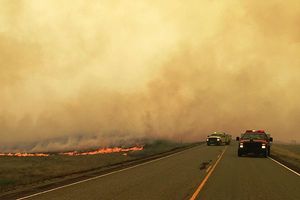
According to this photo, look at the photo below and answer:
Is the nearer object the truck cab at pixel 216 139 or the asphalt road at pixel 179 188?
the asphalt road at pixel 179 188

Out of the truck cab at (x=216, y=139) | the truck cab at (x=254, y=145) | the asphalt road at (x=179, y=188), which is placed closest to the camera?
→ the asphalt road at (x=179, y=188)

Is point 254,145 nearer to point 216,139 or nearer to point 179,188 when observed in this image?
point 179,188

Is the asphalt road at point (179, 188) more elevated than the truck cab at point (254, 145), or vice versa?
Result: the truck cab at point (254, 145)

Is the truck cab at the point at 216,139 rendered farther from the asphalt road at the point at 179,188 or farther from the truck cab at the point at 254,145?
the asphalt road at the point at 179,188

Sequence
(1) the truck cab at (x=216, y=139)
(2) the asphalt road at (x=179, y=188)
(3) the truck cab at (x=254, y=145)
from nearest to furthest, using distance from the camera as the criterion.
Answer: (2) the asphalt road at (x=179, y=188) → (3) the truck cab at (x=254, y=145) → (1) the truck cab at (x=216, y=139)

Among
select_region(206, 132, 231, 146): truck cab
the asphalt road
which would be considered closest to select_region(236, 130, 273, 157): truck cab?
the asphalt road

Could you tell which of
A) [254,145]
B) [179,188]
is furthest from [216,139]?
[179,188]

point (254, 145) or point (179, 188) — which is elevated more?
point (254, 145)

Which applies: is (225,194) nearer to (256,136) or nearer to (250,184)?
(250,184)

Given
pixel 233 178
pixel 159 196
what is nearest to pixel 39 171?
pixel 233 178

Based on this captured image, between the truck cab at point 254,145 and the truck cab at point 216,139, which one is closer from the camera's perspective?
the truck cab at point 254,145

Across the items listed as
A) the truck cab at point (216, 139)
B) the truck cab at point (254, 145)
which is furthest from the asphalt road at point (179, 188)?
the truck cab at point (216, 139)

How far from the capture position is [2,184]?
17016 millimetres

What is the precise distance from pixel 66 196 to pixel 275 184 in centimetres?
794
